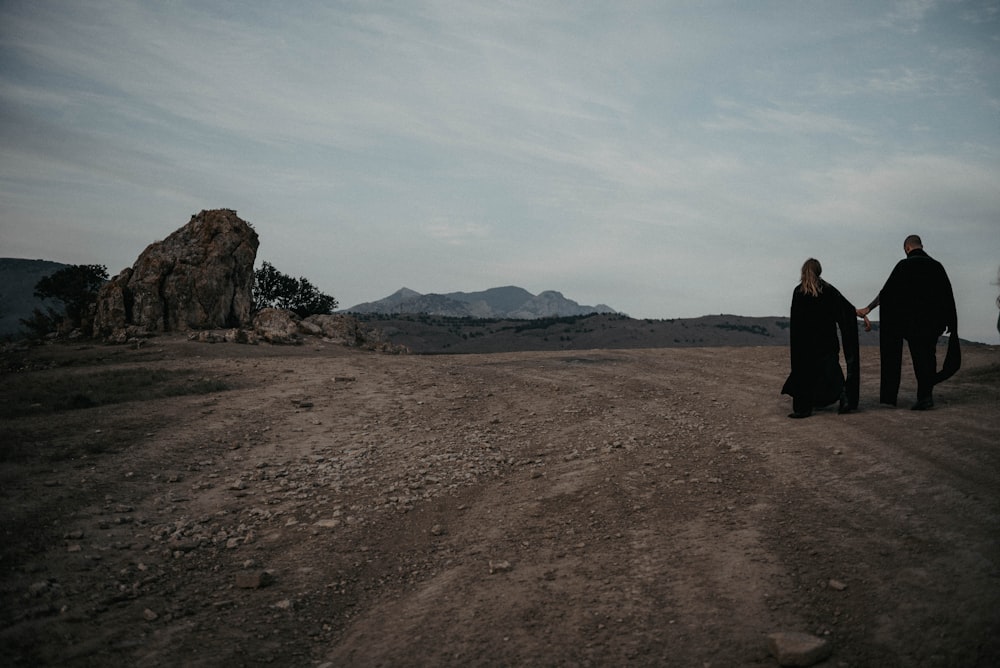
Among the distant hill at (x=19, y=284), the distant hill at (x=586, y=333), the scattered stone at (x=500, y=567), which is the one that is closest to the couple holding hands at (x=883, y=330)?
the scattered stone at (x=500, y=567)

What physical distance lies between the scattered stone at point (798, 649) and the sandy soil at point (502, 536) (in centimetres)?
8

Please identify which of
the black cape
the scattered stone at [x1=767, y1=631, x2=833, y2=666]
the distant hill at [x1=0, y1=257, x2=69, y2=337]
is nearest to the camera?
the scattered stone at [x1=767, y1=631, x2=833, y2=666]

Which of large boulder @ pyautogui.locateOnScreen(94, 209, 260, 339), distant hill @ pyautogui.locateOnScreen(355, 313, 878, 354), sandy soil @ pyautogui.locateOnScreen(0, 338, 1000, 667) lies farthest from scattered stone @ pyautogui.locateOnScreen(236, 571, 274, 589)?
distant hill @ pyautogui.locateOnScreen(355, 313, 878, 354)

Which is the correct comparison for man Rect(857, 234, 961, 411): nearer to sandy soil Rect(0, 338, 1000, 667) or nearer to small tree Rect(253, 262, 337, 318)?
sandy soil Rect(0, 338, 1000, 667)

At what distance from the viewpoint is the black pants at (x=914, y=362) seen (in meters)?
7.97

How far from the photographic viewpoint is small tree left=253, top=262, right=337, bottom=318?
31.3m

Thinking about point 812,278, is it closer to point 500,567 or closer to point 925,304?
point 925,304

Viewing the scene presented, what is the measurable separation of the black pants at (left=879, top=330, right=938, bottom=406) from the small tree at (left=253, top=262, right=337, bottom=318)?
1099 inches

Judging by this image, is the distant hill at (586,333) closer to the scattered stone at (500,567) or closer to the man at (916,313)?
the man at (916,313)

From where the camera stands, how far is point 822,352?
841cm

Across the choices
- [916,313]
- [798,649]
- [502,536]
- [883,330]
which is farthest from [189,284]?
[798,649]

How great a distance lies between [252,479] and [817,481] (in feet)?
19.6

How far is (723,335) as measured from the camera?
6656 cm

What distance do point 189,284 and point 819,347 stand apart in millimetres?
21002
